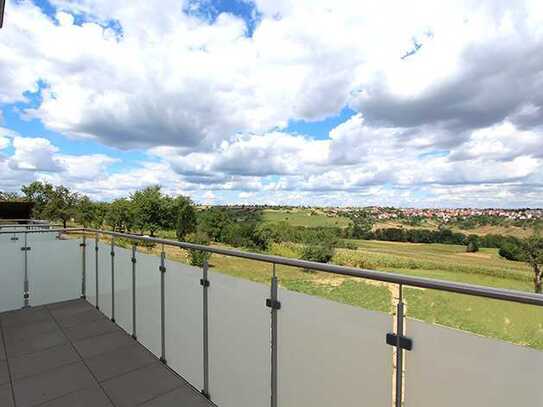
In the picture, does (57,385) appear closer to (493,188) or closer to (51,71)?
(51,71)

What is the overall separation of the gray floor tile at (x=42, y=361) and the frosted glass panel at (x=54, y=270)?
2.00 m

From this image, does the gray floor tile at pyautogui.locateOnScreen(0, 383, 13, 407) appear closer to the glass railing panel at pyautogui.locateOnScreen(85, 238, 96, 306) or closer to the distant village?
the glass railing panel at pyautogui.locateOnScreen(85, 238, 96, 306)

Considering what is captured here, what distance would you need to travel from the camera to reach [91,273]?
4.88 metres

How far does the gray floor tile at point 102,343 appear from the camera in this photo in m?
3.21

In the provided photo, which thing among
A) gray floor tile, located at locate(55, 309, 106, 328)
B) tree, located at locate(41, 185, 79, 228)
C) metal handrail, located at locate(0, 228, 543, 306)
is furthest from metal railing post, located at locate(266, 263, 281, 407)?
tree, located at locate(41, 185, 79, 228)

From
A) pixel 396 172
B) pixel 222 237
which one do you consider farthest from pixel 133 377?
pixel 396 172

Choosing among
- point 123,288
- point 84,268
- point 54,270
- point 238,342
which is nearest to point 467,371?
point 238,342

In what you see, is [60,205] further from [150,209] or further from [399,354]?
[399,354]

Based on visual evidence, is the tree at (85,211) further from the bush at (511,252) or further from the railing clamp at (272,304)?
the bush at (511,252)

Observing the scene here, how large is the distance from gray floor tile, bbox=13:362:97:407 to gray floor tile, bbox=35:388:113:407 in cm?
6

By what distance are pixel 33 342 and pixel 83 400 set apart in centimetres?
154

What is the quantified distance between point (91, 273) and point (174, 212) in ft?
149

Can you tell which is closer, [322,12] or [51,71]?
[322,12]

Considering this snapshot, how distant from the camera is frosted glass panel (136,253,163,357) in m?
3.12
